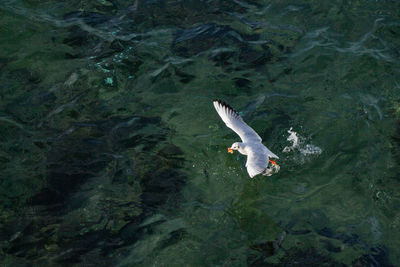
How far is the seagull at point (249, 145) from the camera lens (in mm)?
→ 9078

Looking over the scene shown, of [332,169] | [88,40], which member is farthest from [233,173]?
[88,40]

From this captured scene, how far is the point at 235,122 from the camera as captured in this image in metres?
10.3

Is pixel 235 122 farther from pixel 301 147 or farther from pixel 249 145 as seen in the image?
pixel 301 147

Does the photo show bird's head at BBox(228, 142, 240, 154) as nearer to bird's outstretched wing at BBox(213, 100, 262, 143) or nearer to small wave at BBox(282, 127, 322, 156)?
bird's outstretched wing at BBox(213, 100, 262, 143)

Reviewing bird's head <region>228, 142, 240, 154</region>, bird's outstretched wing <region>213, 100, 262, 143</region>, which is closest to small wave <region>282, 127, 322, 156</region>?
bird's outstretched wing <region>213, 100, 262, 143</region>

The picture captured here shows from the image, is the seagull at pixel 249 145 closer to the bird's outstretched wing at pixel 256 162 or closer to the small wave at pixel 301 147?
the bird's outstretched wing at pixel 256 162

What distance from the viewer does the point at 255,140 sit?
9906mm

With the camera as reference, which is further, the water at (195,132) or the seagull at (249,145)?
the seagull at (249,145)

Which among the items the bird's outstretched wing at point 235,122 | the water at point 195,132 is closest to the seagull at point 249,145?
the bird's outstretched wing at point 235,122

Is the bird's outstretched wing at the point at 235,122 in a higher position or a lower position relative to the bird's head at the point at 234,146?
higher

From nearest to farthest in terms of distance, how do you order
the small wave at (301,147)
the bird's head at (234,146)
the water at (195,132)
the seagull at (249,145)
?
the water at (195,132) → the seagull at (249,145) → the bird's head at (234,146) → the small wave at (301,147)

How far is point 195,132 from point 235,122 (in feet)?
3.69

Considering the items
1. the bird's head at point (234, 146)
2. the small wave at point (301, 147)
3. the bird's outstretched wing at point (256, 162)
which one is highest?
the bird's outstretched wing at point (256, 162)

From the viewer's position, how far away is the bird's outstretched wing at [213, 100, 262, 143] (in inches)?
394
